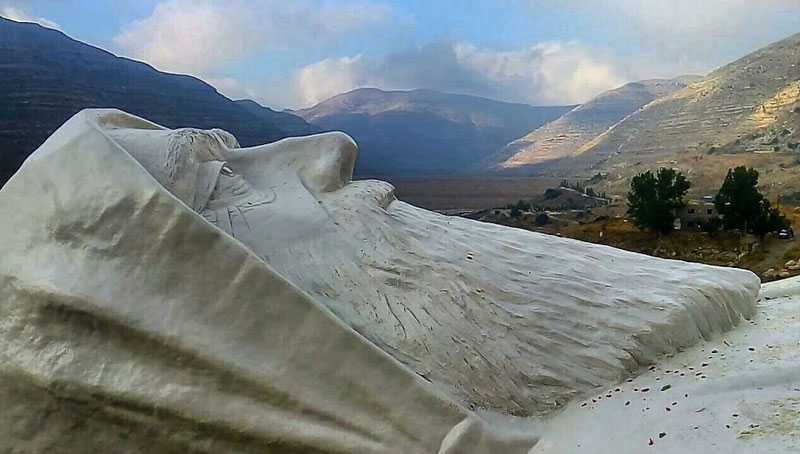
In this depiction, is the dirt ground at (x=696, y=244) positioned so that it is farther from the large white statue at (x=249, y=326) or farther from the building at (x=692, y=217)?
the large white statue at (x=249, y=326)

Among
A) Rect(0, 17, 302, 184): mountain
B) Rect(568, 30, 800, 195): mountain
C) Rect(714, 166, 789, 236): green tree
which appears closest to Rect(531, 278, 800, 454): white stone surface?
Rect(714, 166, 789, 236): green tree

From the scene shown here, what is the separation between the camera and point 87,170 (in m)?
2.57

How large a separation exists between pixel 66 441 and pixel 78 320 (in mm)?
446

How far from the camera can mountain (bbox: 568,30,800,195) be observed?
34969 mm

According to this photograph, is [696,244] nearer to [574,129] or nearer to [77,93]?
[77,93]

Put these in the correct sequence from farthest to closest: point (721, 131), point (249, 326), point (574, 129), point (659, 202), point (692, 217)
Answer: point (574, 129) < point (721, 131) < point (692, 217) < point (659, 202) < point (249, 326)

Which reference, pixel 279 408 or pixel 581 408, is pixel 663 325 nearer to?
pixel 581 408

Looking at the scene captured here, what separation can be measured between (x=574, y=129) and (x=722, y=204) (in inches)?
1904

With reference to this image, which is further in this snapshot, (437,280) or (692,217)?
(692,217)

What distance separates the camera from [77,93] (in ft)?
76.5

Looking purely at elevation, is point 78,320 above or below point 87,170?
below

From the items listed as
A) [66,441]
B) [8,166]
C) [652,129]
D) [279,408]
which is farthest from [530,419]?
[652,129]

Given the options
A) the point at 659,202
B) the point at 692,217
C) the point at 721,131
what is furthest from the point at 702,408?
the point at 721,131

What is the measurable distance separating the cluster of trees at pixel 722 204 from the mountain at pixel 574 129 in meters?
37.9
